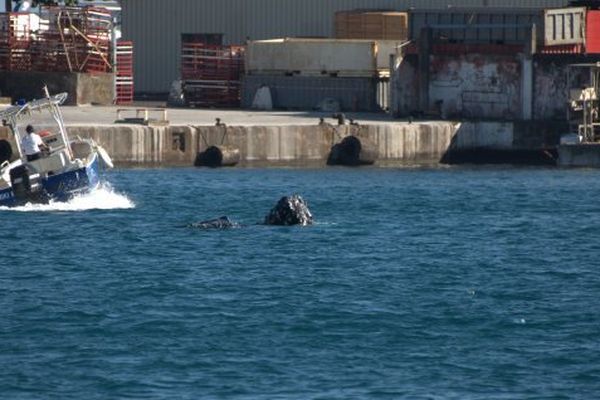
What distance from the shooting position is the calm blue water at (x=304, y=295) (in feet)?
84.0

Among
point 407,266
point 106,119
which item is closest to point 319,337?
point 407,266

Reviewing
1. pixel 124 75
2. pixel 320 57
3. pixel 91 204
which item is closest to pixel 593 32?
pixel 320 57

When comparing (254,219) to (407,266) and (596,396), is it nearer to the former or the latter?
(407,266)

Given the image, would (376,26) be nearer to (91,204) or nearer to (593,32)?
(593,32)

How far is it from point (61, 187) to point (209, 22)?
28.6 m

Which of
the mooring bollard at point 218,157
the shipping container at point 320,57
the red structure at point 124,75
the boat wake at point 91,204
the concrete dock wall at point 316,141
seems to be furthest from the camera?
the red structure at point 124,75

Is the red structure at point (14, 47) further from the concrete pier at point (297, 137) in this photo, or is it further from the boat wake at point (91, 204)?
the boat wake at point (91, 204)

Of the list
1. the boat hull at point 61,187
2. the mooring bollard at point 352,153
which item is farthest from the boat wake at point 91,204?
the mooring bollard at point 352,153

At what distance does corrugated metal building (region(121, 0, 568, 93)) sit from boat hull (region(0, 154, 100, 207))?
26449mm

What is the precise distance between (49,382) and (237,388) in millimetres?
2442

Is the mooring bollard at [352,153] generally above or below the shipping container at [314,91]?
below

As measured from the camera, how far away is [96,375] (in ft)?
84.2

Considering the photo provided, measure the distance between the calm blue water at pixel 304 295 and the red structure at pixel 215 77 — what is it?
15086 mm

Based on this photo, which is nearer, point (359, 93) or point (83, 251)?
point (83, 251)
